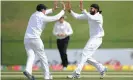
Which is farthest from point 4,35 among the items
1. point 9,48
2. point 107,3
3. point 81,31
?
point 107,3

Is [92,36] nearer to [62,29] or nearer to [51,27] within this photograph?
[62,29]

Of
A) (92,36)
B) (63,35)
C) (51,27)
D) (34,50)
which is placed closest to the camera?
(34,50)

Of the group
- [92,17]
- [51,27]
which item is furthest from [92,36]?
[51,27]

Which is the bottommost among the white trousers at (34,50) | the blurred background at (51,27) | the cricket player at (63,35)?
the blurred background at (51,27)

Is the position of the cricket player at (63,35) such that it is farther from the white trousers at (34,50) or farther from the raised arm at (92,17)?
the white trousers at (34,50)

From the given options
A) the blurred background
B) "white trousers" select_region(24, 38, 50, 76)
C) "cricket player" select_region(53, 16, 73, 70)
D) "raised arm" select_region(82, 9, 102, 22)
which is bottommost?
the blurred background

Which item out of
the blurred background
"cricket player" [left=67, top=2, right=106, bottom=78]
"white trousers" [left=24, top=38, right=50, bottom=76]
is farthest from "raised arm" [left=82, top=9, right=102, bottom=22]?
the blurred background

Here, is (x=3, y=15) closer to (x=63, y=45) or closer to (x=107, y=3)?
(x=107, y=3)

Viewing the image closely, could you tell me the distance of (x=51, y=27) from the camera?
18812 millimetres

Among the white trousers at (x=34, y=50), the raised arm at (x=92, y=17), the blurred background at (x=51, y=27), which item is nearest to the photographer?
the white trousers at (x=34, y=50)

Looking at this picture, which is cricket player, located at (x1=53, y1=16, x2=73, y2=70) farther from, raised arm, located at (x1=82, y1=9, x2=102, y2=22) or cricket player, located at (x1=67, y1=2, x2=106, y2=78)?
raised arm, located at (x1=82, y1=9, x2=102, y2=22)

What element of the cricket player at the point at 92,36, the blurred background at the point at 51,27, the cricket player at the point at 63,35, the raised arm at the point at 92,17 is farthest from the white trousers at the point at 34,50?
the blurred background at the point at 51,27

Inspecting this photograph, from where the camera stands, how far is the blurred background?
18.4m

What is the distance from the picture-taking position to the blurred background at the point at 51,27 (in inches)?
725
